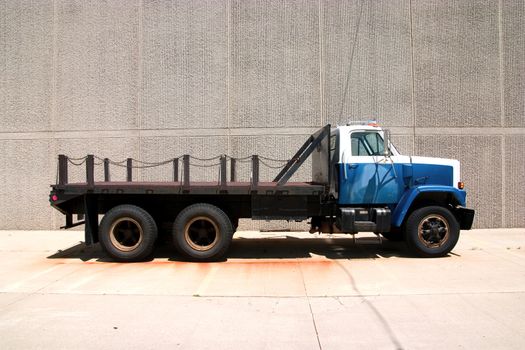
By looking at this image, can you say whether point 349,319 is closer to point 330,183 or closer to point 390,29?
point 330,183

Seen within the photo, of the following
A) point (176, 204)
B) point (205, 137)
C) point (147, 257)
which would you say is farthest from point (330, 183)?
point (205, 137)

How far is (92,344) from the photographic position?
13.2 feet

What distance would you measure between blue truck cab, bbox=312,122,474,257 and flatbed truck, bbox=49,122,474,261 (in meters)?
0.02

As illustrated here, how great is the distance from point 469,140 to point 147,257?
875 centimetres

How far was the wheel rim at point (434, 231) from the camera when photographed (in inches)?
305

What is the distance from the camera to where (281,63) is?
11.2 meters

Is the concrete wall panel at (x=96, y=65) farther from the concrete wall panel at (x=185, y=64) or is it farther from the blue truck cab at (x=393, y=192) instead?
the blue truck cab at (x=393, y=192)

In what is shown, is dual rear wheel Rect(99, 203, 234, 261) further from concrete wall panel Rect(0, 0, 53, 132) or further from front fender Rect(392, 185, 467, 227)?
concrete wall panel Rect(0, 0, 53, 132)

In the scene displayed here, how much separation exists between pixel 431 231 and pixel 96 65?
9.58 m

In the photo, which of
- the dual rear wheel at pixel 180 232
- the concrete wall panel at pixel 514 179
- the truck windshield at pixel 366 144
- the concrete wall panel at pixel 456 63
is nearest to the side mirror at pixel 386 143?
the truck windshield at pixel 366 144

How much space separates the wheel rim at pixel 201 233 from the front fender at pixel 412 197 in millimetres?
3390

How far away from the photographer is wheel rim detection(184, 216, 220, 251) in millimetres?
7543

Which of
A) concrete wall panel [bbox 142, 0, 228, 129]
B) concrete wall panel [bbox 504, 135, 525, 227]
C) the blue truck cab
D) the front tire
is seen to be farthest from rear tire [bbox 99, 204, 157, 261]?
concrete wall panel [bbox 504, 135, 525, 227]

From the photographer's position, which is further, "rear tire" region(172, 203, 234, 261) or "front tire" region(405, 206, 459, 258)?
"front tire" region(405, 206, 459, 258)
